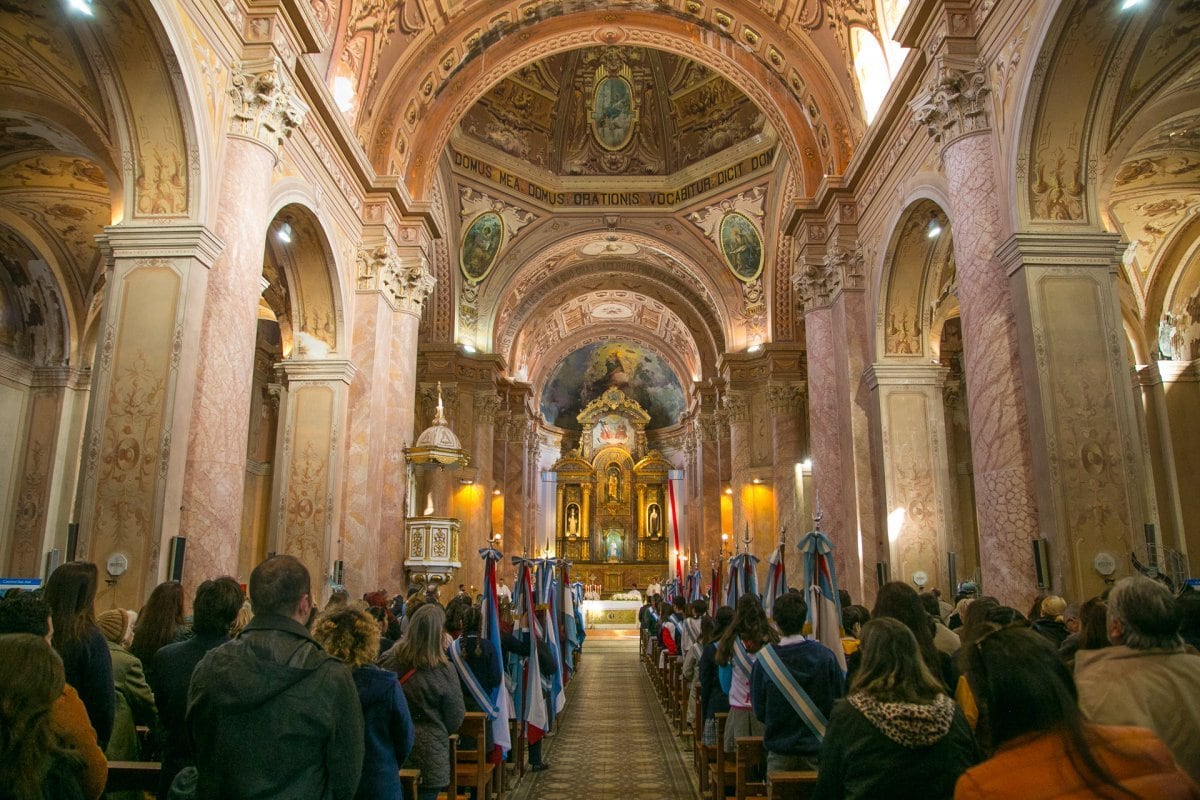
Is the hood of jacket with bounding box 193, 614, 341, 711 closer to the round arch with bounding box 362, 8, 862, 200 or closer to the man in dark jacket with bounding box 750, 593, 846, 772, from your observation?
the man in dark jacket with bounding box 750, 593, 846, 772

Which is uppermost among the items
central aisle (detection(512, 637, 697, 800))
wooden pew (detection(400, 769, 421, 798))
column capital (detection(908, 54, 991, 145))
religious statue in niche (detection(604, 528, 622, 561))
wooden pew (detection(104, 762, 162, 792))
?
column capital (detection(908, 54, 991, 145))

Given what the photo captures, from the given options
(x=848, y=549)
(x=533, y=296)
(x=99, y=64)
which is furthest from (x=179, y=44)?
(x=533, y=296)

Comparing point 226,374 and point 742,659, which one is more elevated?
point 226,374

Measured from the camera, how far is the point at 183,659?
3295mm

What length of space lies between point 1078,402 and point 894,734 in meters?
6.33

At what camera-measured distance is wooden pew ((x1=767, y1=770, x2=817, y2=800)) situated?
3.62 metres

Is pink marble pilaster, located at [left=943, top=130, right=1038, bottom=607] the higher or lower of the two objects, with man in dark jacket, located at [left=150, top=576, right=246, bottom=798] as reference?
higher

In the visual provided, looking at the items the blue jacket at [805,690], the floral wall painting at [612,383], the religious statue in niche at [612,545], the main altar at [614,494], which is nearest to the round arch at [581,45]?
the blue jacket at [805,690]

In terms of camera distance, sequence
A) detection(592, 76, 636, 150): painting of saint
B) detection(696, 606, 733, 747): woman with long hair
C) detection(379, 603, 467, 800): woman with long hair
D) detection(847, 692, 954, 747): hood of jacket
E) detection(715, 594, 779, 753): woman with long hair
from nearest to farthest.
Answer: detection(847, 692, 954, 747): hood of jacket → detection(379, 603, 467, 800): woman with long hair → detection(715, 594, 779, 753): woman with long hair → detection(696, 606, 733, 747): woman with long hair → detection(592, 76, 636, 150): painting of saint

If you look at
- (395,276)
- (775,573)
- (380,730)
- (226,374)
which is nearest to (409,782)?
(380,730)

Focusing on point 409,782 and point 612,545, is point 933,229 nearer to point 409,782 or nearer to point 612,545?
point 409,782

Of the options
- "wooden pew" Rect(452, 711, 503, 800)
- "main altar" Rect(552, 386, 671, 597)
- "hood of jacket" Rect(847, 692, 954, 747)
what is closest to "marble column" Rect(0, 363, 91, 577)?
"wooden pew" Rect(452, 711, 503, 800)

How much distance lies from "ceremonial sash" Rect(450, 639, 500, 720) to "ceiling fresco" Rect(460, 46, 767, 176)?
18381mm

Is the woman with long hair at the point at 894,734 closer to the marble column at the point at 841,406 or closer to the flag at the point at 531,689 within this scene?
the flag at the point at 531,689
